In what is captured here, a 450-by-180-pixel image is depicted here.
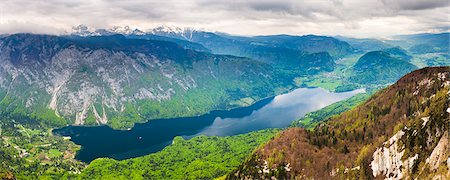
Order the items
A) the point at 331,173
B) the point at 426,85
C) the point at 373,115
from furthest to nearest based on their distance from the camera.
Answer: the point at 373,115 < the point at 426,85 < the point at 331,173

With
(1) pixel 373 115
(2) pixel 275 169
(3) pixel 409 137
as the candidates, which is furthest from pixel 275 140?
(3) pixel 409 137

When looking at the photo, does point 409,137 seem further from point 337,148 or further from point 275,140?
point 275,140

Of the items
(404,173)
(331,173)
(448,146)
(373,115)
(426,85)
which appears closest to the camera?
(448,146)

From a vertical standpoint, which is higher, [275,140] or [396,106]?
[396,106]

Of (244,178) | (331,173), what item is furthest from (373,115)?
(244,178)

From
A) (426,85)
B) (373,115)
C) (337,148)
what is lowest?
(337,148)

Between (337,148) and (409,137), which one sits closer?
(409,137)
